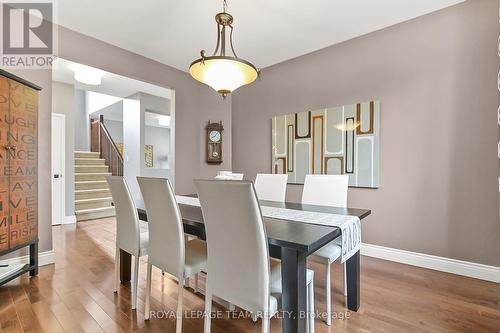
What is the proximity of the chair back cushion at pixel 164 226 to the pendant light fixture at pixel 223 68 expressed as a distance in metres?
0.94

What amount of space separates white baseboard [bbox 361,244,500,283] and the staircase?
16.6 feet

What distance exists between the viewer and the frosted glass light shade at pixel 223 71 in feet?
5.89

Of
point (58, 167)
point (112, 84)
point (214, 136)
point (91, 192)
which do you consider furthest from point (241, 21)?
point (91, 192)

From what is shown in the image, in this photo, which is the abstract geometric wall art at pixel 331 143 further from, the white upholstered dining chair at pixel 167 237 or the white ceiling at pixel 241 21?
the white upholstered dining chair at pixel 167 237

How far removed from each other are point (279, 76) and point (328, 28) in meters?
1.07

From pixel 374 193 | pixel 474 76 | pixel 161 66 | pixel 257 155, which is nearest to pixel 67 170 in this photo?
pixel 161 66

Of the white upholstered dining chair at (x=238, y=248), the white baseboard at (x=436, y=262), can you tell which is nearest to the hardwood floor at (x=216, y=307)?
the white baseboard at (x=436, y=262)

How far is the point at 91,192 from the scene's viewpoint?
5.33 metres

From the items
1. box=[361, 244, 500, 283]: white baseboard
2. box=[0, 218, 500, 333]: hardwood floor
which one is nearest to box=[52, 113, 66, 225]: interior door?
box=[0, 218, 500, 333]: hardwood floor

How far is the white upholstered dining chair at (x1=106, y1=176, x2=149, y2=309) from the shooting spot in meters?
1.81

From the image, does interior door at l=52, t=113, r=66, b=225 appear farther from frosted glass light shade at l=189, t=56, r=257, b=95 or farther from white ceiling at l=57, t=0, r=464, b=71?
frosted glass light shade at l=189, t=56, r=257, b=95

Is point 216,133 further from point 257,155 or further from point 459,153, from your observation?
point 459,153

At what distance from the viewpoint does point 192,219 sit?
1620mm

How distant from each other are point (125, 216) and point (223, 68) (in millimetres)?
1396
